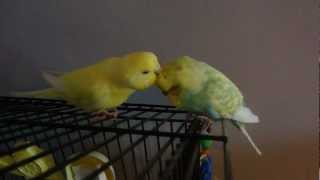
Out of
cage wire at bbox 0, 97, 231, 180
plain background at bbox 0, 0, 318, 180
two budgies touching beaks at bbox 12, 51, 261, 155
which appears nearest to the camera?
cage wire at bbox 0, 97, 231, 180

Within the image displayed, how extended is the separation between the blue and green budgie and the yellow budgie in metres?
0.03

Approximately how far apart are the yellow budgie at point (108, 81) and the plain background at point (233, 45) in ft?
0.78

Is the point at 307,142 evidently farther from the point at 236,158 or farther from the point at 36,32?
the point at 36,32

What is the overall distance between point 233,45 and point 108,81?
316mm

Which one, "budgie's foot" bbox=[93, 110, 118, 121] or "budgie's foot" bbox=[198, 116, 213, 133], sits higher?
"budgie's foot" bbox=[93, 110, 118, 121]

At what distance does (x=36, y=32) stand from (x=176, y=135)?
585 millimetres

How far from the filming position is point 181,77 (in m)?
0.60

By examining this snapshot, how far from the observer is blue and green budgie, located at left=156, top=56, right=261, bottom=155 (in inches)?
23.7

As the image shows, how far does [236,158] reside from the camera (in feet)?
2.67

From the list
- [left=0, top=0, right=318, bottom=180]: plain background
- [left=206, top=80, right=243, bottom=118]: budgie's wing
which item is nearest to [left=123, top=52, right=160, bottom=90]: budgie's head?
[left=206, top=80, right=243, bottom=118]: budgie's wing

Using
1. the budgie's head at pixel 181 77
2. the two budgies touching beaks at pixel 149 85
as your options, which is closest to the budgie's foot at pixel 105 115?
the two budgies touching beaks at pixel 149 85

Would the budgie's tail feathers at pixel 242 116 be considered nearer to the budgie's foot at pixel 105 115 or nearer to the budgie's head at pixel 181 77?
the budgie's head at pixel 181 77

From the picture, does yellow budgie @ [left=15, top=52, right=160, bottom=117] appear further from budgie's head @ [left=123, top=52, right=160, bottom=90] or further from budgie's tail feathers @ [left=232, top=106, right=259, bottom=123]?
budgie's tail feathers @ [left=232, top=106, right=259, bottom=123]

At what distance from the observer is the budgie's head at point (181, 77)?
0.59m
